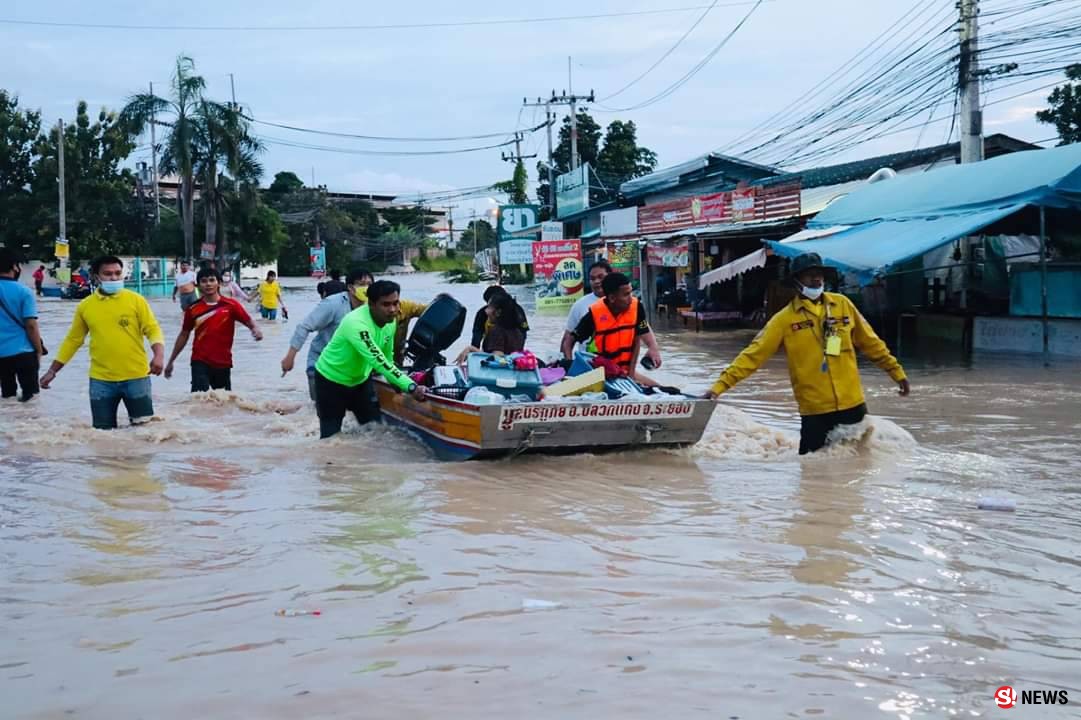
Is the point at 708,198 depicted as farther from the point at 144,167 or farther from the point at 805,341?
the point at 144,167

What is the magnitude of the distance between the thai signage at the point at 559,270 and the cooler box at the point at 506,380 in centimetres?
2281

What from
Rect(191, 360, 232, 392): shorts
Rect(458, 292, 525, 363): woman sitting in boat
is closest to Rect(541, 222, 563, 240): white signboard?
Rect(191, 360, 232, 392): shorts

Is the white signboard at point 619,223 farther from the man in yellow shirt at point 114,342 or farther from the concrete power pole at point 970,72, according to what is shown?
the man in yellow shirt at point 114,342

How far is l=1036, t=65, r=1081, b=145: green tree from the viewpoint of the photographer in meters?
28.7

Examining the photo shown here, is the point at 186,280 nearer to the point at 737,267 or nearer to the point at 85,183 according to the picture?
the point at 737,267

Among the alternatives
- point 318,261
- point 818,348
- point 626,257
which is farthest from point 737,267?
point 318,261

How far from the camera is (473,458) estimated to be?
790cm

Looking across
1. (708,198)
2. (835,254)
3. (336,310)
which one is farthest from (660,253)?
(336,310)

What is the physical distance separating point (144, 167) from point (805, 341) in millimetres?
57441

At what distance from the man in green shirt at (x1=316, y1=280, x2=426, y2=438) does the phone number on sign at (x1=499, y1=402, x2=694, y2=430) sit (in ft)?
2.64

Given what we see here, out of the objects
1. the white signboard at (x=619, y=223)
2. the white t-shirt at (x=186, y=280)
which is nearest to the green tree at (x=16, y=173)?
the white signboard at (x=619, y=223)

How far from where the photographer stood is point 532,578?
503 centimetres

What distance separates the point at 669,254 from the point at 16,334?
1969 cm

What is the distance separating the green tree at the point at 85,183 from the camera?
4966cm
